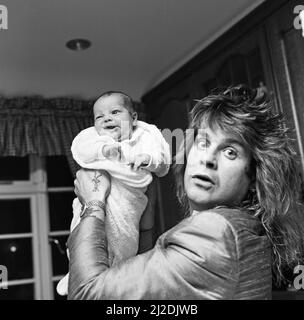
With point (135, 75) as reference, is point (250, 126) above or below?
below

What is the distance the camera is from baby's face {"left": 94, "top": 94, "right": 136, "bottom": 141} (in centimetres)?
42

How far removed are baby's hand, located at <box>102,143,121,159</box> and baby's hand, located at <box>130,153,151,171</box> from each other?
0.06ft

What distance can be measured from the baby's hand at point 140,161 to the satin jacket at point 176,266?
0.07 metres

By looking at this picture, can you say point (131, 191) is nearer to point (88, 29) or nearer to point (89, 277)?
point (89, 277)

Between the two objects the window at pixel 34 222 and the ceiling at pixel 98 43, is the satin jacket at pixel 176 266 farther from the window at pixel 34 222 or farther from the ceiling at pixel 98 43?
the ceiling at pixel 98 43

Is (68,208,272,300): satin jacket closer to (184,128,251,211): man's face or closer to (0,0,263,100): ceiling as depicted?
(184,128,251,211): man's face

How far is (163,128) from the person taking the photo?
0.48 meters

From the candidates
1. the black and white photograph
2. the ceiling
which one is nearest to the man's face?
the black and white photograph

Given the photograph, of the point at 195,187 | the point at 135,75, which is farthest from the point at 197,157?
the point at 135,75

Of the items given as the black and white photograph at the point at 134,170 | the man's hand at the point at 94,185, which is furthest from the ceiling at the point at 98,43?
the man's hand at the point at 94,185

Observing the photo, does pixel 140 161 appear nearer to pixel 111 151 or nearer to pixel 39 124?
pixel 111 151

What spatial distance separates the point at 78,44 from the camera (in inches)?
20.9

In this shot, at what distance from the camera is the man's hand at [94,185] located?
42cm
